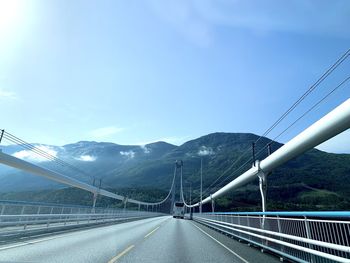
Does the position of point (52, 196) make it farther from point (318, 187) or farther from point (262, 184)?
point (318, 187)

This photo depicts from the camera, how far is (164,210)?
564ft

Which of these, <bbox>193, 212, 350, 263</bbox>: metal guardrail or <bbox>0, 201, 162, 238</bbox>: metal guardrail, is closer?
<bbox>193, 212, 350, 263</bbox>: metal guardrail

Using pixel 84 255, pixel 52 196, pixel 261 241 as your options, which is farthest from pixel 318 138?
pixel 52 196

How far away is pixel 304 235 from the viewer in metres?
8.38

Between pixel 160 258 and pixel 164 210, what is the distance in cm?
16790

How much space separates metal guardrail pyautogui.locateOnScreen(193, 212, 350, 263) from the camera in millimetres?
6521

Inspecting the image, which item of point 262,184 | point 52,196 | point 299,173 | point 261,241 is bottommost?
point 261,241

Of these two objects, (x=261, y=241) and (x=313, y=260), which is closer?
(x=313, y=260)

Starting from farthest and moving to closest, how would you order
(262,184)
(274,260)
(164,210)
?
(164,210), (262,184), (274,260)

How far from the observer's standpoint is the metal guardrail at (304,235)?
257 inches

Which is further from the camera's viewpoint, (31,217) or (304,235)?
(31,217)

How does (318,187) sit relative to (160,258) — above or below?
above

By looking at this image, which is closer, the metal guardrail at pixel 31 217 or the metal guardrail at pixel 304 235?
the metal guardrail at pixel 304 235

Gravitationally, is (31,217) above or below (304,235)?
above
